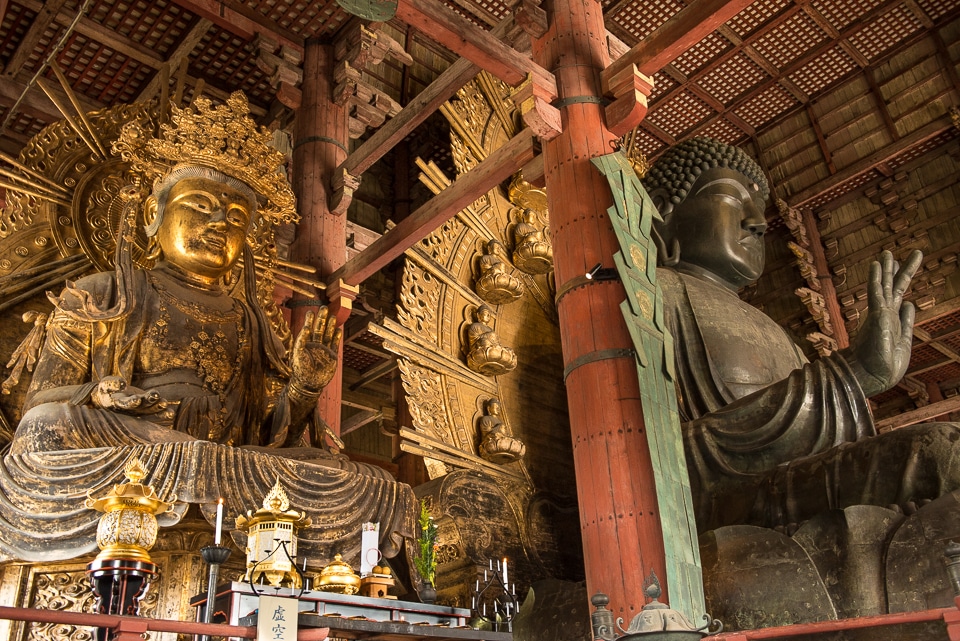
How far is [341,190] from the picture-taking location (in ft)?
19.4

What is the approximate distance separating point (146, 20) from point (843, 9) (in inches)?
208

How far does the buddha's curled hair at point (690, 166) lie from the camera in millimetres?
6195

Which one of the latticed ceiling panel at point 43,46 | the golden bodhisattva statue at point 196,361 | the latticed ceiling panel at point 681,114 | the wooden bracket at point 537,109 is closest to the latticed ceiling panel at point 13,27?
the latticed ceiling panel at point 43,46

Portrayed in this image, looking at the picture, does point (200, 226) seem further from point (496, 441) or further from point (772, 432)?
point (772, 432)

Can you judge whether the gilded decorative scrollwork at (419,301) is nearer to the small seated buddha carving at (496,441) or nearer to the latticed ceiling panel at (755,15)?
the small seated buddha carving at (496,441)

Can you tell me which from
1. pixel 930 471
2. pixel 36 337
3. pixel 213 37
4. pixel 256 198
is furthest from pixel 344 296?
pixel 930 471

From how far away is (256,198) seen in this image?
512 centimetres

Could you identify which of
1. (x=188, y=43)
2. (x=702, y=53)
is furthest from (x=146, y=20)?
(x=702, y=53)

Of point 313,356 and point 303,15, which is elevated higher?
point 303,15

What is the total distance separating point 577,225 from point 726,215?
2390 mm

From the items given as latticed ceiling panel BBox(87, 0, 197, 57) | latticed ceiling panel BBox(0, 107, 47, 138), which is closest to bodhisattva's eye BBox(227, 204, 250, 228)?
latticed ceiling panel BBox(87, 0, 197, 57)

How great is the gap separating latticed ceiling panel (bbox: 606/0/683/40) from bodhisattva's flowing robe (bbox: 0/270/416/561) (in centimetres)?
383

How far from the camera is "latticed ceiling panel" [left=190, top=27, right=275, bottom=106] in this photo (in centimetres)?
664

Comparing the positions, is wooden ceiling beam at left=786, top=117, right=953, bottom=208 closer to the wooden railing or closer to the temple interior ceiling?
the temple interior ceiling
